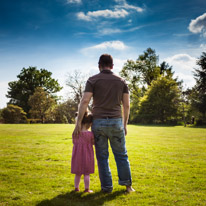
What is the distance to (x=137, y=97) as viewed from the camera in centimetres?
4797

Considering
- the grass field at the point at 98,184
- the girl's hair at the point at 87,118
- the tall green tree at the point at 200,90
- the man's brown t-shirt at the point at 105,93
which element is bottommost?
the grass field at the point at 98,184

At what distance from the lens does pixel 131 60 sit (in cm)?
5262

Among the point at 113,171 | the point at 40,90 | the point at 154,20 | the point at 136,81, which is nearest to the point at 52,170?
the point at 113,171

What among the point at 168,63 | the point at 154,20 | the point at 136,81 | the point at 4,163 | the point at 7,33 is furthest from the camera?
the point at 168,63

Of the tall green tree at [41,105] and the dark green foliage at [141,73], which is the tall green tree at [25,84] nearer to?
the tall green tree at [41,105]

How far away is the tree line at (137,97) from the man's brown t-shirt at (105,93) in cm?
2213

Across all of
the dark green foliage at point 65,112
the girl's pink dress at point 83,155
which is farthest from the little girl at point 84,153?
the dark green foliage at point 65,112

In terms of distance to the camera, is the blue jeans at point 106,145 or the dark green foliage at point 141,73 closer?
the blue jeans at point 106,145

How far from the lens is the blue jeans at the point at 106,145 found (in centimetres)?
348

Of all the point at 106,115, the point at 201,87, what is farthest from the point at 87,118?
the point at 201,87

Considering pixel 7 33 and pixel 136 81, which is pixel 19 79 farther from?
pixel 7 33

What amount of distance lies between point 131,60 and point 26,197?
51.9m

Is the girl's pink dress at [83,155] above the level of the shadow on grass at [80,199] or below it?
above

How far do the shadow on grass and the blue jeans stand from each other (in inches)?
6.4
